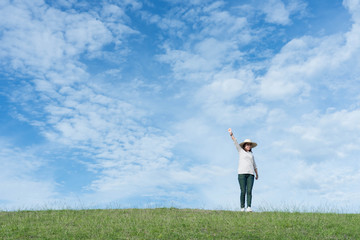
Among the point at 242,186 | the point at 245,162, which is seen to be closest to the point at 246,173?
the point at 245,162

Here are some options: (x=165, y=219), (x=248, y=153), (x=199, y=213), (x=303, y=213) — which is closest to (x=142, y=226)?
(x=165, y=219)

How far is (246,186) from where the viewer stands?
16672 millimetres

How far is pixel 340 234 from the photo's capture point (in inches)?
496

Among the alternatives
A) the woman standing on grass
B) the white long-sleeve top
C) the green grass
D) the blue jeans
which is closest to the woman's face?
the woman standing on grass

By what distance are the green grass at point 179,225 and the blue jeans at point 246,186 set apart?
2.78ft

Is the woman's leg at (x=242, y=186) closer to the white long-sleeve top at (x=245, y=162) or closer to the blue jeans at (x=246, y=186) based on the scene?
the blue jeans at (x=246, y=186)

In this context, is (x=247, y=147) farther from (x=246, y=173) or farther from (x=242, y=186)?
(x=242, y=186)

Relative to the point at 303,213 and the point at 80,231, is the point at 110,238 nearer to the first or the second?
the point at 80,231

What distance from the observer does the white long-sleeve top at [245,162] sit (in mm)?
16500

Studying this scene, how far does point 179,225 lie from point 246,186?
4693 millimetres

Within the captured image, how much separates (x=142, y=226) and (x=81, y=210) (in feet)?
16.6

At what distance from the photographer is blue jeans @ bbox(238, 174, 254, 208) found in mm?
16422

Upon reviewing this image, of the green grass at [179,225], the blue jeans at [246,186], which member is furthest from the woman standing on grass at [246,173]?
the green grass at [179,225]

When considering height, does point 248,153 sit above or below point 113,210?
above
